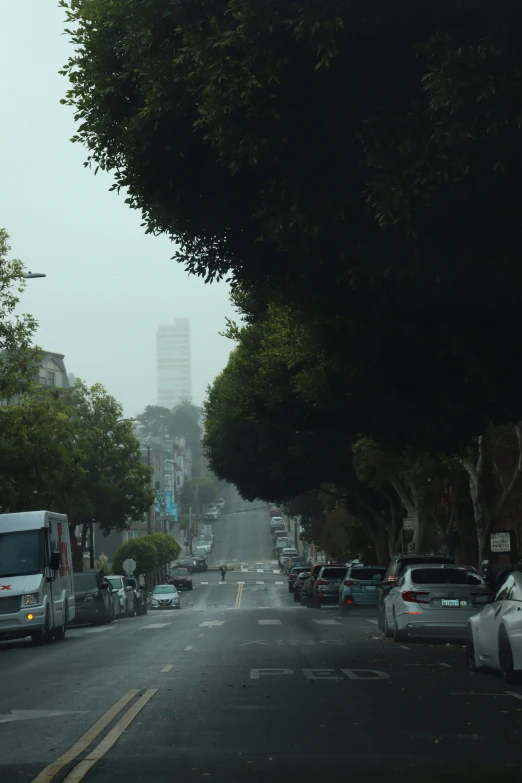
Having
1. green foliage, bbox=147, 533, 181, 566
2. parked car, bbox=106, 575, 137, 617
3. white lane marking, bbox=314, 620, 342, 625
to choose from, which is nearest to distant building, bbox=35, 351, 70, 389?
green foliage, bbox=147, 533, 181, 566

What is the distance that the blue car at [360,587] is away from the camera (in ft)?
116

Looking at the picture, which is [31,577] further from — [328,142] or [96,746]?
[96,746]

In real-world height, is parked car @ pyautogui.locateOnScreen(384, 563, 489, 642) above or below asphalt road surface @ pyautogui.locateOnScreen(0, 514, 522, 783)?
above

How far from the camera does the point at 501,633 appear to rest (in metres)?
14.1

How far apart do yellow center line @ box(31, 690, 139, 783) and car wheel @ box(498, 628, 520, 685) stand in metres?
4.39

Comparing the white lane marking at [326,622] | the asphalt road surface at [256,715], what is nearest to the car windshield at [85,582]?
the white lane marking at [326,622]

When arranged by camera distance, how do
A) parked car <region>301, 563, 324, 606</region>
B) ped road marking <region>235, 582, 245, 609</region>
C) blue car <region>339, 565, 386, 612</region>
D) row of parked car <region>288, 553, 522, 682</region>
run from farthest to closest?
ped road marking <region>235, 582, 245, 609</region>
parked car <region>301, 563, 324, 606</region>
blue car <region>339, 565, 386, 612</region>
row of parked car <region>288, 553, 522, 682</region>

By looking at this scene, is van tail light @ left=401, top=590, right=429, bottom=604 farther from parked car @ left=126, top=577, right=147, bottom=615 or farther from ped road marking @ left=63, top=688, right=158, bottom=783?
parked car @ left=126, top=577, right=147, bottom=615

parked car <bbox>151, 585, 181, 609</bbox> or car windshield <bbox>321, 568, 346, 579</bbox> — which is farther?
parked car <bbox>151, 585, 181, 609</bbox>

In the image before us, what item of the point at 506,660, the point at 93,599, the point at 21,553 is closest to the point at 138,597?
the point at 93,599


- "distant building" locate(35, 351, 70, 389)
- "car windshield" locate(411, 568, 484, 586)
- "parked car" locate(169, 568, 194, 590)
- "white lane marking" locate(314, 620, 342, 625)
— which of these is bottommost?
"white lane marking" locate(314, 620, 342, 625)

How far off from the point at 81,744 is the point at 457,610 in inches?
449

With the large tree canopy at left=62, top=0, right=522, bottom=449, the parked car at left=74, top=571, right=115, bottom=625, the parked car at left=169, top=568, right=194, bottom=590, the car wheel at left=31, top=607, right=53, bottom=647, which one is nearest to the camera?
the large tree canopy at left=62, top=0, right=522, bottom=449

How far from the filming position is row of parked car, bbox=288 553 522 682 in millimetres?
13906
